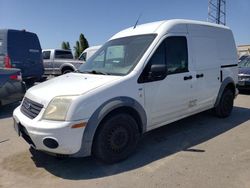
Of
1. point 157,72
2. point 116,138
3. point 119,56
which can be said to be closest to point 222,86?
point 157,72

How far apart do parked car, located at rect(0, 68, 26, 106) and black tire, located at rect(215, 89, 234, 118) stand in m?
5.02

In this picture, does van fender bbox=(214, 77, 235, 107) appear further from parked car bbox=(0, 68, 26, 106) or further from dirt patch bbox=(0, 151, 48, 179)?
parked car bbox=(0, 68, 26, 106)

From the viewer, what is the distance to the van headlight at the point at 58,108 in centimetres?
347

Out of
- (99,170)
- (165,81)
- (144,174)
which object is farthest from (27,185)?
(165,81)

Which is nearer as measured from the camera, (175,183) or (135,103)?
(175,183)

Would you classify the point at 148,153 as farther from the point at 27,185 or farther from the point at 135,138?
the point at 27,185

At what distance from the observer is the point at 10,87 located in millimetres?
6949

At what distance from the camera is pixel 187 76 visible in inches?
196

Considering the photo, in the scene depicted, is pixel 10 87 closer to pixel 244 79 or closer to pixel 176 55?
pixel 176 55

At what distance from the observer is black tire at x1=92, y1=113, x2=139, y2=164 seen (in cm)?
376

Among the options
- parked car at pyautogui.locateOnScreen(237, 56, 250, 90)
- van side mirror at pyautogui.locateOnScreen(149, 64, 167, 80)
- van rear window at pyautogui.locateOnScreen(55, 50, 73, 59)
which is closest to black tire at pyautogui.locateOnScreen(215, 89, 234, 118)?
van side mirror at pyautogui.locateOnScreen(149, 64, 167, 80)

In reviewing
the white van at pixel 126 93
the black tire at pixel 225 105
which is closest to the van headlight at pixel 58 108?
the white van at pixel 126 93

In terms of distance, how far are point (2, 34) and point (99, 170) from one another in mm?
7789

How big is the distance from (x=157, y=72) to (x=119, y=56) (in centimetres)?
80
